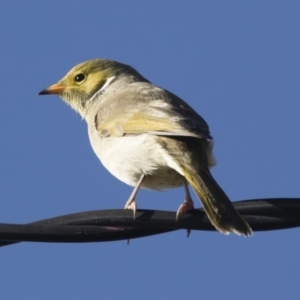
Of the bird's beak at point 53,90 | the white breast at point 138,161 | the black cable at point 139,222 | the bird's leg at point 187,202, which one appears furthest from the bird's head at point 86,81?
the black cable at point 139,222

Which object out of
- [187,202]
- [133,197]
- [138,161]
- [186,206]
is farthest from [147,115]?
[186,206]

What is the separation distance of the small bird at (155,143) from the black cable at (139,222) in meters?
0.12

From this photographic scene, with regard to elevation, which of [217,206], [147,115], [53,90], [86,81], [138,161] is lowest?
[217,206]

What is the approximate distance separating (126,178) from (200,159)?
1.24 metres

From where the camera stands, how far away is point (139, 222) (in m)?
5.56

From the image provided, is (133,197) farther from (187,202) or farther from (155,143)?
(187,202)

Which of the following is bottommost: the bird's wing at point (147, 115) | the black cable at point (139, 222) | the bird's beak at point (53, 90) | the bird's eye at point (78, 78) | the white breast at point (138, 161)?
the black cable at point (139, 222)

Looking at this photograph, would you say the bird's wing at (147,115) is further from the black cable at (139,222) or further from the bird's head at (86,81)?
the black cable at (139,222)

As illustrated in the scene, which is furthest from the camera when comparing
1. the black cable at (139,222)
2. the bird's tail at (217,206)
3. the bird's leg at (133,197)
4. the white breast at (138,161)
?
the white breast at (138,161)

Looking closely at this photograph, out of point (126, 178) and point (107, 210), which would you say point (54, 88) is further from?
point (107, 210)

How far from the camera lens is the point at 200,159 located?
7.35m

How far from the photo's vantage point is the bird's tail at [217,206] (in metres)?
5.94

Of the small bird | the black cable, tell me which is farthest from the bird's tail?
the black cable

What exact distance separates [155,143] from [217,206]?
1528 mm
